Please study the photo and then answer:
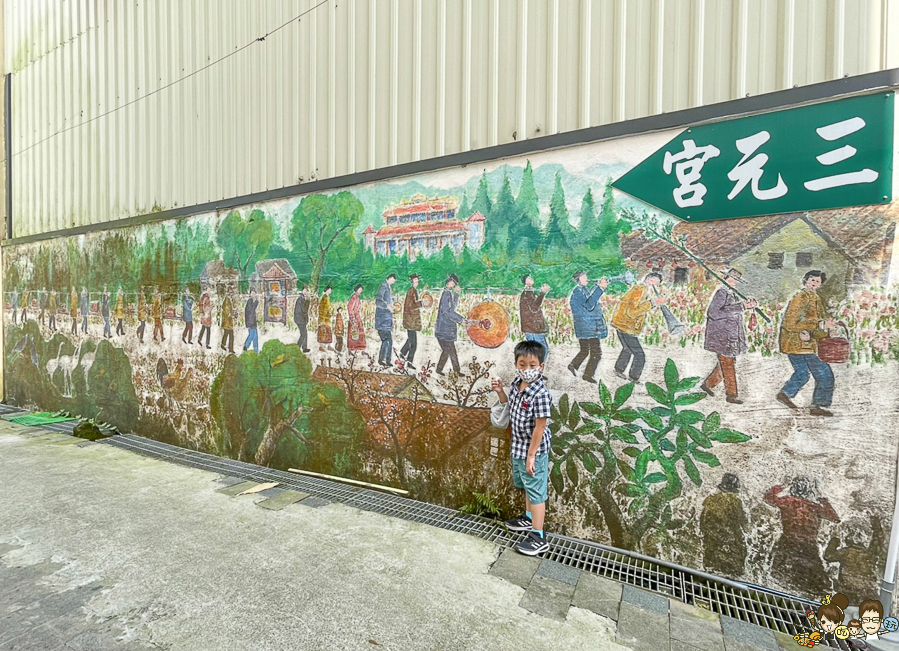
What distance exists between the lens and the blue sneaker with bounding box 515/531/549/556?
11.2ft

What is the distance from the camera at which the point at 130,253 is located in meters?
7.14

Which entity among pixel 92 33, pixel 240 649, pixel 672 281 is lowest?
pixel 240 649

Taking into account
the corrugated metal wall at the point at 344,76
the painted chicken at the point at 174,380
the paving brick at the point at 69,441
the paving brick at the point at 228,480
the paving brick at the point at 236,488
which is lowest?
the paving brick at the point at 69,441

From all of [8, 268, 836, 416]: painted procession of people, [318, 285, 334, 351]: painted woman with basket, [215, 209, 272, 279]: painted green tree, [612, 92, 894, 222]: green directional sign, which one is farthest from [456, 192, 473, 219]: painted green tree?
[215, 209, 272, 279]: painted green tree

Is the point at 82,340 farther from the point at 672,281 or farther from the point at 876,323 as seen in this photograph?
the point at 876,323

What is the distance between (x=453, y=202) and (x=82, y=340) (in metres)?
7.87

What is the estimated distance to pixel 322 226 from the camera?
508cm

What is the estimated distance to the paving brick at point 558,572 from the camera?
10.2ft

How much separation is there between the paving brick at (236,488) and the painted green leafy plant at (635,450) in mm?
3310

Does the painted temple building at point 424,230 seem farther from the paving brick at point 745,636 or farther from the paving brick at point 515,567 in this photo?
the paving brick at point 745,636

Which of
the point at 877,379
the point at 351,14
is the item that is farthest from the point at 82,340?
the point at 877,379

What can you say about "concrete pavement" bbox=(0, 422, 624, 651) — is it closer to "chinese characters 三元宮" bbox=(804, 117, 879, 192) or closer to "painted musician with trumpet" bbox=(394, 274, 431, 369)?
"painted musician with trumpet" bbox=(394, 274, 431, 369)

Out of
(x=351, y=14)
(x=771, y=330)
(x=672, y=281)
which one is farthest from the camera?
(x=351, y=14)

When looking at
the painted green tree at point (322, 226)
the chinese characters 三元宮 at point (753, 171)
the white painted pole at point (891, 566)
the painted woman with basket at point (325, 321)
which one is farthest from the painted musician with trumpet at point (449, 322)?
the white painted pole at point (891, 566)
